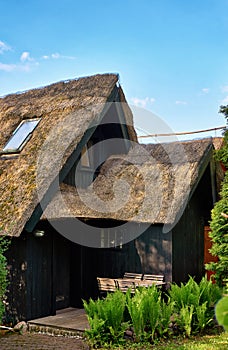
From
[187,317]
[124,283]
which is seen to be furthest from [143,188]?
[187,317]

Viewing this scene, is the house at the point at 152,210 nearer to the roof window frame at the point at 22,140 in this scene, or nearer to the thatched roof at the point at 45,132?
the thatched roof at the point at 45,132

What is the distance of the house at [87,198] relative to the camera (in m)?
9.95

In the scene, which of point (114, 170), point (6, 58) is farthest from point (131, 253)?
point (6, 58)

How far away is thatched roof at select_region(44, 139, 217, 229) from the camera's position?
421 inches

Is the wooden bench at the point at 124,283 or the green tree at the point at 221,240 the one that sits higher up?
the green tree at the point at 221,240

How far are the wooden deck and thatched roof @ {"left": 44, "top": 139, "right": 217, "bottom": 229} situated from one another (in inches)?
92.4

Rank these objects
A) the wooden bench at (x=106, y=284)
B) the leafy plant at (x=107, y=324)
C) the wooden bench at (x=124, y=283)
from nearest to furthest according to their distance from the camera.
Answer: the leafy plant at (x=107, y=324), the wooden bench at (x=124, y=283), the wooden bench at (x=106, y=284)

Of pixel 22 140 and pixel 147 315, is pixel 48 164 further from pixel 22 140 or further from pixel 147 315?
pixel 147 315

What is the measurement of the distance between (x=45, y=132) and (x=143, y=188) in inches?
118

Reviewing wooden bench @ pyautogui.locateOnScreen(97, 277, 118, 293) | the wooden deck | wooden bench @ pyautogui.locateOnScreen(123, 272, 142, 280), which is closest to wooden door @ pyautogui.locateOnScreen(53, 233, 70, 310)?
the wooden deck

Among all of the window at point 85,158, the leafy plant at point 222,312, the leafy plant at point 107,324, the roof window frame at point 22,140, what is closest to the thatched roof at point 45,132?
the roof window frame at point 22,140

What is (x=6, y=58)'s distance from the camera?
66.8 feet

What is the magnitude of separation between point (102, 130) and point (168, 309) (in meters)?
6.40

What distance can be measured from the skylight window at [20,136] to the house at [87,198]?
0.04m
